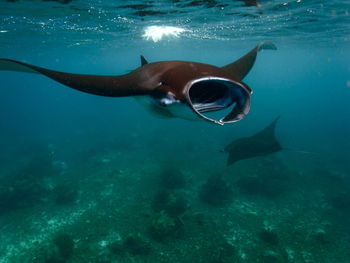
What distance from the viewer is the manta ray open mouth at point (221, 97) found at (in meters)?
2.50

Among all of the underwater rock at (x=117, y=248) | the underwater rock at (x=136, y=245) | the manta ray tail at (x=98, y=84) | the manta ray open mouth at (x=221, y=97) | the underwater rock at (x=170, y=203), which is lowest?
the underwater rock at (x=170, y=203)

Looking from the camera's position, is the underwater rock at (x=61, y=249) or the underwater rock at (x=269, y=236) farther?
the underwater rock at (x=269, y=236)

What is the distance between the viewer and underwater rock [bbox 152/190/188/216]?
38.8 ft

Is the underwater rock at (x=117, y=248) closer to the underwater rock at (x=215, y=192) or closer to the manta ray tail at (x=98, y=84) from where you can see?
the underwater rock at (x=215, y=192)

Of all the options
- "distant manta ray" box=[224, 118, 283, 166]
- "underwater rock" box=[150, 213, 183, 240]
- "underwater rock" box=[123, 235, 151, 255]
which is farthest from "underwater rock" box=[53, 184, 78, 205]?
"distant manta ray" box=[224, 118, 283, 166]

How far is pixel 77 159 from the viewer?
2116 centimetres

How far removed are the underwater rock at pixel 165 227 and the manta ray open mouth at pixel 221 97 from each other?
27.1 feet

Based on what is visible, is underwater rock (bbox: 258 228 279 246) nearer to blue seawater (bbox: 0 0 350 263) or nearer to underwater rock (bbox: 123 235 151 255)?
blue seawater (bbox: 0 0 350 263)

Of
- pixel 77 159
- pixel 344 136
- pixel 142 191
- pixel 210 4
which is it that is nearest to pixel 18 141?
pixel 77 159

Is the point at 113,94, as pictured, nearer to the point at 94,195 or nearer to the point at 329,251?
the point at 329,251

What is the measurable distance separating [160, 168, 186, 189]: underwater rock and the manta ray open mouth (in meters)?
11.6

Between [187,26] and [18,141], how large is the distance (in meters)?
28.3

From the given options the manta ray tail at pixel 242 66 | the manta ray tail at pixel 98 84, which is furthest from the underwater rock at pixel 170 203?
the manta ray tail at pixel 98 84

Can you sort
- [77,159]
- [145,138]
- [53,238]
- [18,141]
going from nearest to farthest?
[53,238], [77,159], [145,138], [18,141]
